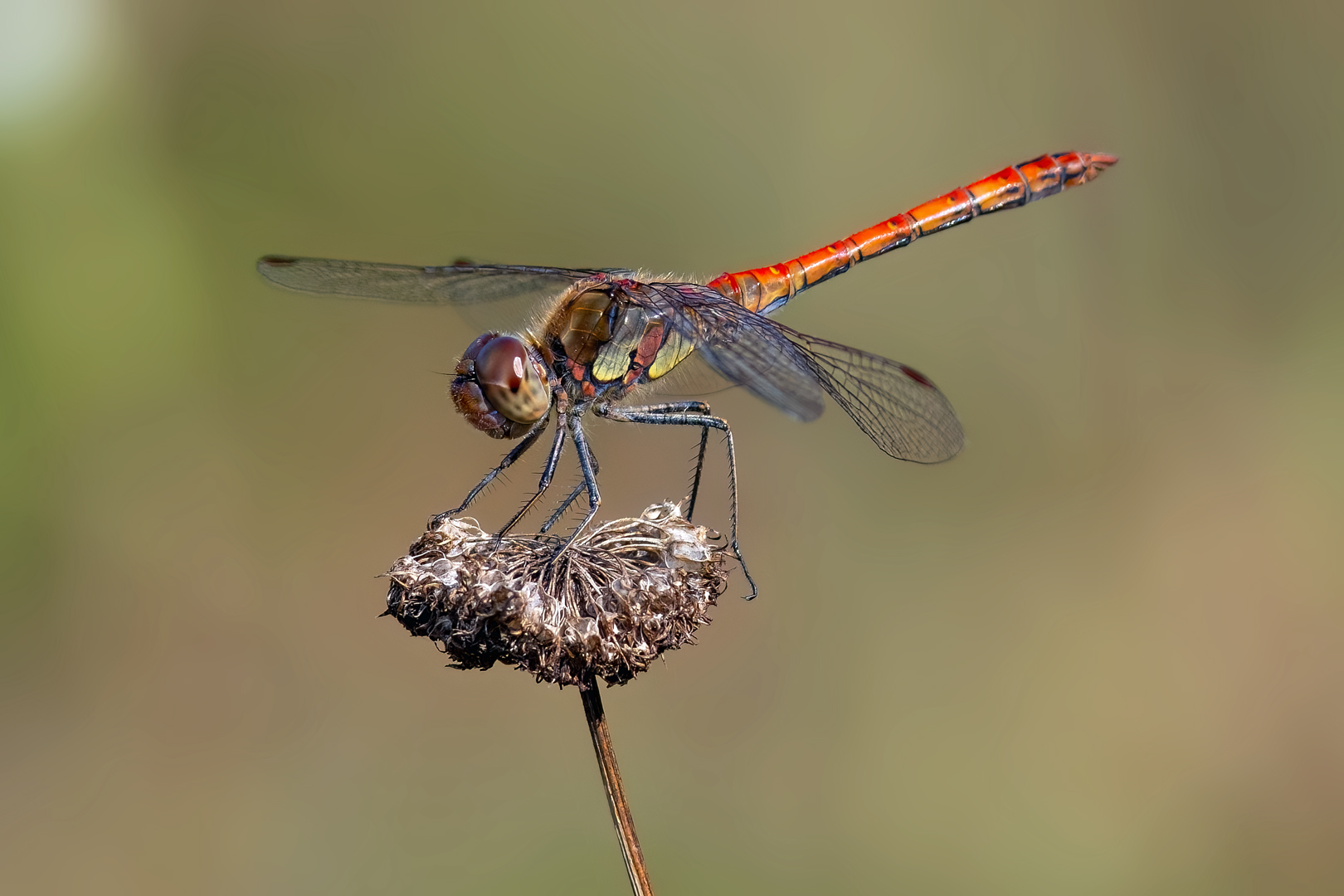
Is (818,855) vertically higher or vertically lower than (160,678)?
lower

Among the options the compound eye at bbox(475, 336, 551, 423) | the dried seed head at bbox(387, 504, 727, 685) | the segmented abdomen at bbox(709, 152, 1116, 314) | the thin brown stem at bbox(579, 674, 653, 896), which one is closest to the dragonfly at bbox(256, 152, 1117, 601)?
the compound eye at bbox(475, 336, 551, 423)

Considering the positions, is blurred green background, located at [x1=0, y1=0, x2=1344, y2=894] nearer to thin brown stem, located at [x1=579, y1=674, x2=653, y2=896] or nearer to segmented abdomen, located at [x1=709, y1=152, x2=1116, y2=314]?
segmented abdomen, located at [x1=709, y1=152, x2=1116, y2=314]

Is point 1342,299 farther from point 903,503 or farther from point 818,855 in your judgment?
point 818,855

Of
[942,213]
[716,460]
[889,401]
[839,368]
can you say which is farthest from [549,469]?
[716,460]

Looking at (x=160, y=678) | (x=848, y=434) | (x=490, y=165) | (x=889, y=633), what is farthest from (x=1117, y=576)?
(x=160, y=678)

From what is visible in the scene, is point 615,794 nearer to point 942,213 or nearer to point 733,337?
point 733,337

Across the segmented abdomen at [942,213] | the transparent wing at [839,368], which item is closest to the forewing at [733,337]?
the transparent wing at [839,368]
